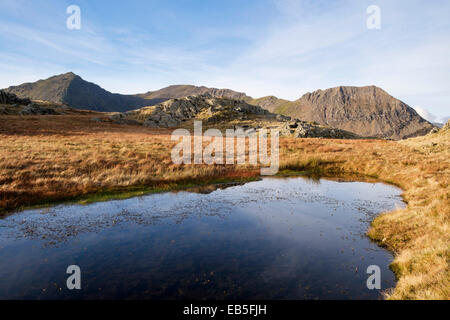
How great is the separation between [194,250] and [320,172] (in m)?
22.9

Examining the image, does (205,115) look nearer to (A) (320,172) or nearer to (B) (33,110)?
(B) (33,110)

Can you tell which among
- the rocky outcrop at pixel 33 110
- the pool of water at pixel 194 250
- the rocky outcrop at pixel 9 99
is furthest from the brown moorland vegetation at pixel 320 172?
the rocky outcrop at pixel 9 99

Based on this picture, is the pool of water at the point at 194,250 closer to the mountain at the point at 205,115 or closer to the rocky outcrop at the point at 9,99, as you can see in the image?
the mountain at the point at 205,115

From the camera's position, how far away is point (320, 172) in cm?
2989

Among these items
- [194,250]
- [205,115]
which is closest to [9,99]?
[205,115]

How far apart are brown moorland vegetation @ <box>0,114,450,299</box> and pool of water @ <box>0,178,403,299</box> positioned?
4.14 ft

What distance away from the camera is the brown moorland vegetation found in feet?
31.0

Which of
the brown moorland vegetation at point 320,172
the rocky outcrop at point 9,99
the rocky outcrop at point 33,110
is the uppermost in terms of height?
the rocky outcrop at point 9,99

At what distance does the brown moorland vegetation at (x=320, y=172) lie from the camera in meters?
9.46

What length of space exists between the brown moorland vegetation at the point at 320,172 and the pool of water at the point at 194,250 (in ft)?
4.14

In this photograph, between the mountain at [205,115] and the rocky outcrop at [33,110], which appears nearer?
the rocky outcrop at [33,110]

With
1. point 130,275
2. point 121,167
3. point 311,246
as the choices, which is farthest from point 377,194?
point 121,167
